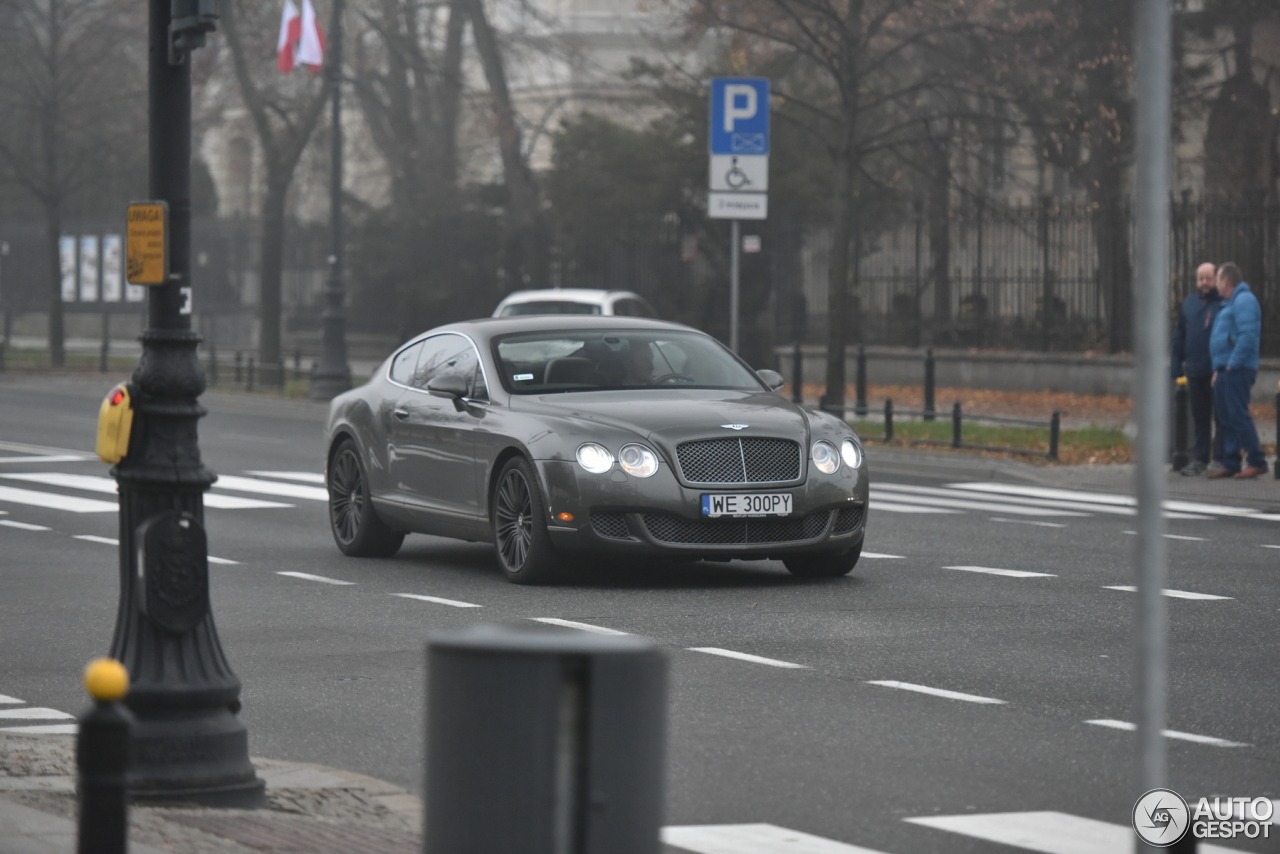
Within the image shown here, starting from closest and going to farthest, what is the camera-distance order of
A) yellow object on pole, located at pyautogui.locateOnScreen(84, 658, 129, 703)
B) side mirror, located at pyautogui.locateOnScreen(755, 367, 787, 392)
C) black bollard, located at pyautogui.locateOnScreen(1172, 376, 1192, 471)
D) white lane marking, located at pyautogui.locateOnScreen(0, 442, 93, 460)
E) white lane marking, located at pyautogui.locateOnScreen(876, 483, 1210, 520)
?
1. yellow object on pole, located at pyautogui.locateOnScreen(84, 658, 129, 703)
2. side mirror, located at pyautogui.locateOnScreen(755, 367, 787, 392)
3. white lane marking, located at pyautogui.locateOnScreen(876, 483, 1210, 520)
4. black bollard, located at pyautogui.locateOnScreen(1172, 376, 1192, 471)
5. white lane marking, located at pyautogui.locateOnScreen(0, 442, 93, 460)

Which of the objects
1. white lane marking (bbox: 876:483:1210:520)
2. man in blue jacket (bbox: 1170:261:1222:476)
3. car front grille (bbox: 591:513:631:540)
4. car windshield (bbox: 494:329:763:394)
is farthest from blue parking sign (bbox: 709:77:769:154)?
car front grille (bbox: 591:513:631:540)

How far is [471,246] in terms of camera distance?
143ft

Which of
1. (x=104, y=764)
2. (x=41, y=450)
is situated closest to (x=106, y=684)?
(x=104, y=764)

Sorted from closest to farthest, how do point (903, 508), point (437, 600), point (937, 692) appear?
point (937, 692) < point (437, 600) < point (903, 508)

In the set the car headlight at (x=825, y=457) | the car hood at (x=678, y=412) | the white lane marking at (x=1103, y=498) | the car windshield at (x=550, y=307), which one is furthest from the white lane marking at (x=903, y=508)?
the car windshield at (x=550, y=307)

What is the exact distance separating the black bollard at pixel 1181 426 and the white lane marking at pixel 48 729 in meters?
14.5

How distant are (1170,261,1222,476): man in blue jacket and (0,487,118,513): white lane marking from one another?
31.2 feet

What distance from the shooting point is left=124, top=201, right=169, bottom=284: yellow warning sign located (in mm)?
6973

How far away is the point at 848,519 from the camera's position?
12484 mm

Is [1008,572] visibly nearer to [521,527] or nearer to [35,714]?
[521,527]

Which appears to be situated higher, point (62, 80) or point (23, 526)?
point (62, 80)

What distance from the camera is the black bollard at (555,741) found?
13.4ft

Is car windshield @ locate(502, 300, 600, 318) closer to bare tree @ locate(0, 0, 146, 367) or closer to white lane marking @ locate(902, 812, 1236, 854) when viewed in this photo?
bare tree @ locate(0, 0, 146, 367)

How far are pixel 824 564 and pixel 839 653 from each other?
3067 millimetres
